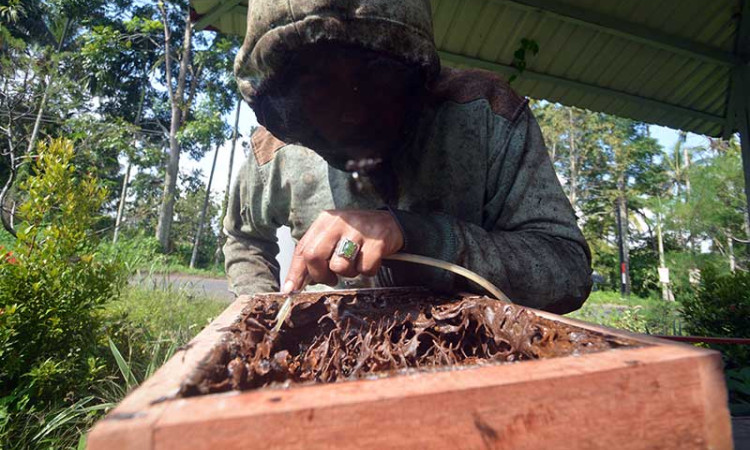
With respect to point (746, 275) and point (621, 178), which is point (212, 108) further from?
point (621, 178)

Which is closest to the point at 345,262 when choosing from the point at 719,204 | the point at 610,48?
the point at 610,48

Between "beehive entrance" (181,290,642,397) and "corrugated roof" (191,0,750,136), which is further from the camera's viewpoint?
"corrugated roof" (191,0,750,136)

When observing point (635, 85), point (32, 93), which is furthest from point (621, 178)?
point (32, 93)

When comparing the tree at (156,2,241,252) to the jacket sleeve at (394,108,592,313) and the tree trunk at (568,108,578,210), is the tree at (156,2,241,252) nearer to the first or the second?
the jacket sleeve at (394,108,592,313)

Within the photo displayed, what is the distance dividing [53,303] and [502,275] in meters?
2.71

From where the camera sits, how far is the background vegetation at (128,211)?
2.48 m

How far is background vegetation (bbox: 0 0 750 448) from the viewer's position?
2480 mm

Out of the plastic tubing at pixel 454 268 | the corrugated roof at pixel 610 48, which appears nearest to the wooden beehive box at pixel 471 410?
the plastic tubing at pixel 454 268

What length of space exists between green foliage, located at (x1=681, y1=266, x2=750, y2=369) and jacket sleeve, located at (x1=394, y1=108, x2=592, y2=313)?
335 cm

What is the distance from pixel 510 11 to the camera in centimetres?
Result: 306

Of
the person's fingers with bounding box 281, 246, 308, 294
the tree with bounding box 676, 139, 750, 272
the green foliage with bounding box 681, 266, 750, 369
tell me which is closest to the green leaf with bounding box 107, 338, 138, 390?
the person's fingers with bounding box 281, 246, 308, 294

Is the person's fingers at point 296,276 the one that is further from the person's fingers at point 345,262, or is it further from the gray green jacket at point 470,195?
the gray green jacket at point 470,195

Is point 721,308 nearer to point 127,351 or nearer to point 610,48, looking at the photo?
point 610,48

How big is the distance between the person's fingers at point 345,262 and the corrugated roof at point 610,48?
2.25m
